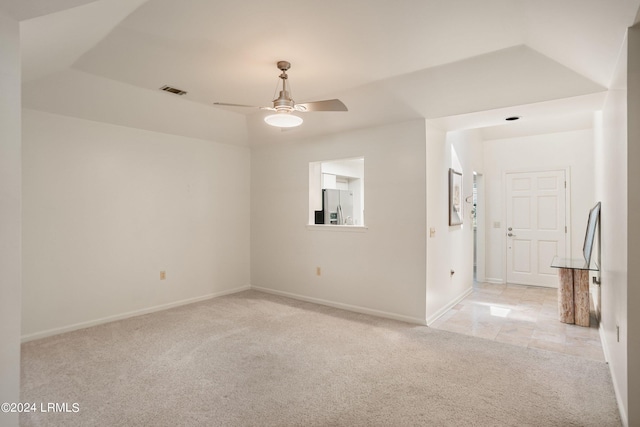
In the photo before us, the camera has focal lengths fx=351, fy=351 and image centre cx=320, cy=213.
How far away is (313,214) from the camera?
539 centimetres

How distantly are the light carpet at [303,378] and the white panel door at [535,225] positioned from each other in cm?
324

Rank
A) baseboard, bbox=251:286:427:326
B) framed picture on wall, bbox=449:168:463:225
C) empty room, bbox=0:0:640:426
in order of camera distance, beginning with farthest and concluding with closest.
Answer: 1. framed picture on wall, bbox=449:168:463:225
2. baseboard, bbox=251:286:427:326
3. empty room, bbox=0:0:640:426

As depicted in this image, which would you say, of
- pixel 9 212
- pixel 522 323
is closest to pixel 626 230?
pixel 522 323

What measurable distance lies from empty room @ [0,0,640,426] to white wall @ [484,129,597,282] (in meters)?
0.04

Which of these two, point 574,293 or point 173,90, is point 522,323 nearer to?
point 574,293

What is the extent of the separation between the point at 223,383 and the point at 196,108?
3382mm

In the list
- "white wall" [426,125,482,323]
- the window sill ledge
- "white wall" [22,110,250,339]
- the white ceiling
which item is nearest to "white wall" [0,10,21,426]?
the white ceiling

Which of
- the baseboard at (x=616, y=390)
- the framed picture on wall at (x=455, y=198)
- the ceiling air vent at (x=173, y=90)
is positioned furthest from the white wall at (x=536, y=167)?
the ceiling air vent at (x=173, y=90)

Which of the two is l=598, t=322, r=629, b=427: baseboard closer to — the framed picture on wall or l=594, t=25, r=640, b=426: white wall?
l=594, t=25, r=640, b=426: white wall

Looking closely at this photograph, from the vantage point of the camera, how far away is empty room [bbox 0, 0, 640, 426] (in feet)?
7.49

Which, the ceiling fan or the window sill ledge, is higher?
the ceiling fan

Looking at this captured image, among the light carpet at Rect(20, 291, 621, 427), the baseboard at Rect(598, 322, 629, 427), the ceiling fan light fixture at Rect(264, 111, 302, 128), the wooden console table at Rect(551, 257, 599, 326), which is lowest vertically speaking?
the light carpet at Rect(20, 291, 621, 427)

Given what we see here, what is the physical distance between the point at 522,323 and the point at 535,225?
102 inches

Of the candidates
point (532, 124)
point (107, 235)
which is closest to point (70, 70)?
point (107, 235)
